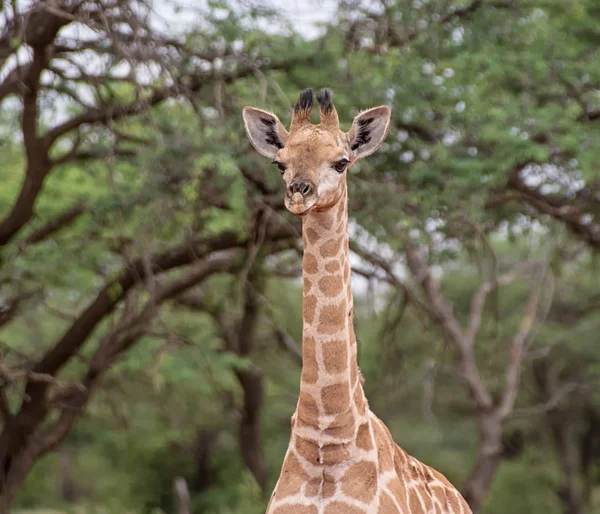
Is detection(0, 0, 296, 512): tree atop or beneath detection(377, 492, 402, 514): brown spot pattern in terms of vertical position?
atop

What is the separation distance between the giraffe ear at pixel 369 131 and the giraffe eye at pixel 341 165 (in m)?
0.40

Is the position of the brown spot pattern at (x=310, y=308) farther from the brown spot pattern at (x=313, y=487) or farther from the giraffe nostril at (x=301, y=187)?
the brown spot pattern at (x=313, y=487)

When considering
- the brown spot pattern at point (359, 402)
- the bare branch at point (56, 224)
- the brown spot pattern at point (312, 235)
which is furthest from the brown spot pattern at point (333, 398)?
the bare branch at point (56, 224)

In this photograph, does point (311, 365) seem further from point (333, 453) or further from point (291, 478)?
point (291, 478)

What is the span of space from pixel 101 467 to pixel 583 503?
40.9 ft

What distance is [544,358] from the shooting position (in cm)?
2559

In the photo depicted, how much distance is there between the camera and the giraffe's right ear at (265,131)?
18.3 feet

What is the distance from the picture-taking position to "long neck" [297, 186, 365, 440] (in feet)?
17.3

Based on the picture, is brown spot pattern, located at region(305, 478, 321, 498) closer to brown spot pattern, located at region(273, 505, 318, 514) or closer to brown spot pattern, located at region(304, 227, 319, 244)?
brown spot pattern, located at region(273, 505, 318, 514)

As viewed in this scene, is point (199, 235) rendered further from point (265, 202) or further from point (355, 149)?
point (355, 149)

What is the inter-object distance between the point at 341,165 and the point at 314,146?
0.19 metres

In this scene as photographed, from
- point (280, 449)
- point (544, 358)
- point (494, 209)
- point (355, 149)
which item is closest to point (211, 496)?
point (280, 449)

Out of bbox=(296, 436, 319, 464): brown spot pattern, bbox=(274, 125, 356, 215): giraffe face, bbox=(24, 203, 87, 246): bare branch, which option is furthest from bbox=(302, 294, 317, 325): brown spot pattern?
bbox=(24, 203, 87, 246): bare branch

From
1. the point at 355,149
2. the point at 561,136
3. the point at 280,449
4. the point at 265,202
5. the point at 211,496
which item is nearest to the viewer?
the point at 355,149
